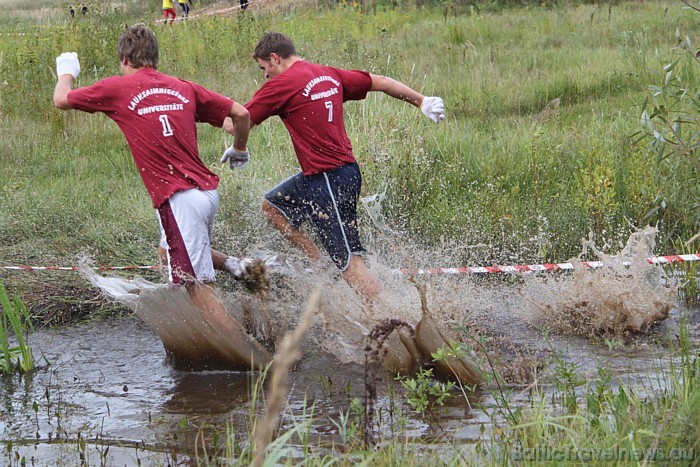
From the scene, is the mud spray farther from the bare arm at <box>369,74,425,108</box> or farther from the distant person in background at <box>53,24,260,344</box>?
the bare arm at <box>369,74,425,108</box>

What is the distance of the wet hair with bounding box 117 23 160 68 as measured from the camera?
16.1ft

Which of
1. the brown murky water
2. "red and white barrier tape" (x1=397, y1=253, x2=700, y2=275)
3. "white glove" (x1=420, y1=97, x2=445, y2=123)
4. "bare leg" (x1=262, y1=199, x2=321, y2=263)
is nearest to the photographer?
the brown murky water

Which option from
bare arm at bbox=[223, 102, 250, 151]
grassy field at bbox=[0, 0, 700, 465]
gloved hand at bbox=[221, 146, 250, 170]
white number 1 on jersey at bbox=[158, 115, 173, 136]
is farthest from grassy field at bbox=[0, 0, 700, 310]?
white number 1 on jersey at bbox=[158, 115, 173, 136]

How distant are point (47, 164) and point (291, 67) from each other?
534 cm

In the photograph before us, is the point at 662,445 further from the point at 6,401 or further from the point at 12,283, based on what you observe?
the point at 12,283

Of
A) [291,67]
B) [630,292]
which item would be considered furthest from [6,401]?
[630,292]

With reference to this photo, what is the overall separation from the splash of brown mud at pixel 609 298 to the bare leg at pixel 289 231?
5.00ft

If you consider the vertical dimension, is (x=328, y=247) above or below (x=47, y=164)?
below

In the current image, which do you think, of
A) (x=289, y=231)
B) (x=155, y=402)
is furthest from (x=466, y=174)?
(x=155, y=402)

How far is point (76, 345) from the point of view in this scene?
5.95 meters

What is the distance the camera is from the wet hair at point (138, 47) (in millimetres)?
4918

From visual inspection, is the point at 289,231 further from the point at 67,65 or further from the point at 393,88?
the point at 67,65

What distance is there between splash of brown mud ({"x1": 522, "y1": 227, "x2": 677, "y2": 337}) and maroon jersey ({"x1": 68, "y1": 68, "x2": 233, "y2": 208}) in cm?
252

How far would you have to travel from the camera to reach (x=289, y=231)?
587cm
